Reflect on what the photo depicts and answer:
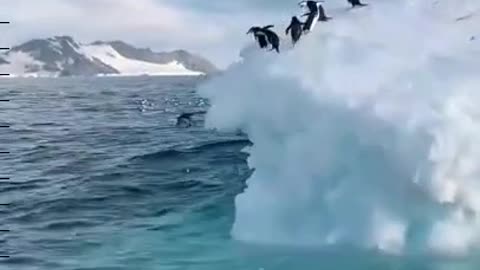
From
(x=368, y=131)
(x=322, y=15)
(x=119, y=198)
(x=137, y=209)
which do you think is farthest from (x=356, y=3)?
(x=119, y=198)

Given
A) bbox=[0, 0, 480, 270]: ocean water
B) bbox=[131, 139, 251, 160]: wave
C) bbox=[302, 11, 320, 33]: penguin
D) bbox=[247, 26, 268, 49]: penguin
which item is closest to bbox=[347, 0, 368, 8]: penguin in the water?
bbox=[0, 0, 480, 270]: ocean water

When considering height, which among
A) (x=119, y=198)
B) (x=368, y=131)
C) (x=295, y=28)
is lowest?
(x=119, y=198)

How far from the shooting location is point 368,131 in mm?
13469

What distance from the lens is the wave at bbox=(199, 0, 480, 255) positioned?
42.7 ft

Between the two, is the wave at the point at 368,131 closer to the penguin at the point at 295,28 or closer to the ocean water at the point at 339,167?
the ocean water at the point at 339,167

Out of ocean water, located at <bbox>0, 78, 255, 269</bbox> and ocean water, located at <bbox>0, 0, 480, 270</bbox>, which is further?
ocean water, located at <bbox>0, 78, 255, 269</bbox>

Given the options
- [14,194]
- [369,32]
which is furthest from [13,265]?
[369,32]

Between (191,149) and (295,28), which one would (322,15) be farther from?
(191,149)

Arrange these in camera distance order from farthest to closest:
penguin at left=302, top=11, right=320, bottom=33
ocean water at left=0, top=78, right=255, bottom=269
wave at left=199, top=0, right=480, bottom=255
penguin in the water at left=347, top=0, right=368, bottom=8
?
penguin in the water at left=347, top=0, right=368, bottom=8 < penguin at left=302, top=11, right=320, bottom=33 < ocean water at left=0, top=78, right=255, bottom=269 < wave at left=199, top=0, right=480, bottom=255

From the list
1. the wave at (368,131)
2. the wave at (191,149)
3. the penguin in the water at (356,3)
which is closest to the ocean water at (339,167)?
the wave at (368,131)

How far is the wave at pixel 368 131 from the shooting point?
13.0 meters

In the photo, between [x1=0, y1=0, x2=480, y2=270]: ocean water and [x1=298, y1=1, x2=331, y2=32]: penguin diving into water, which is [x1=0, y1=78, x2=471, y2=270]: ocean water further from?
[x1=298, y1=1, x2=331, y2=32]: penguin diving into water

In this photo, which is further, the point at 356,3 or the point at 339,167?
the point at 356,3

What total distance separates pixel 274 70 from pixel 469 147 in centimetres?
420
